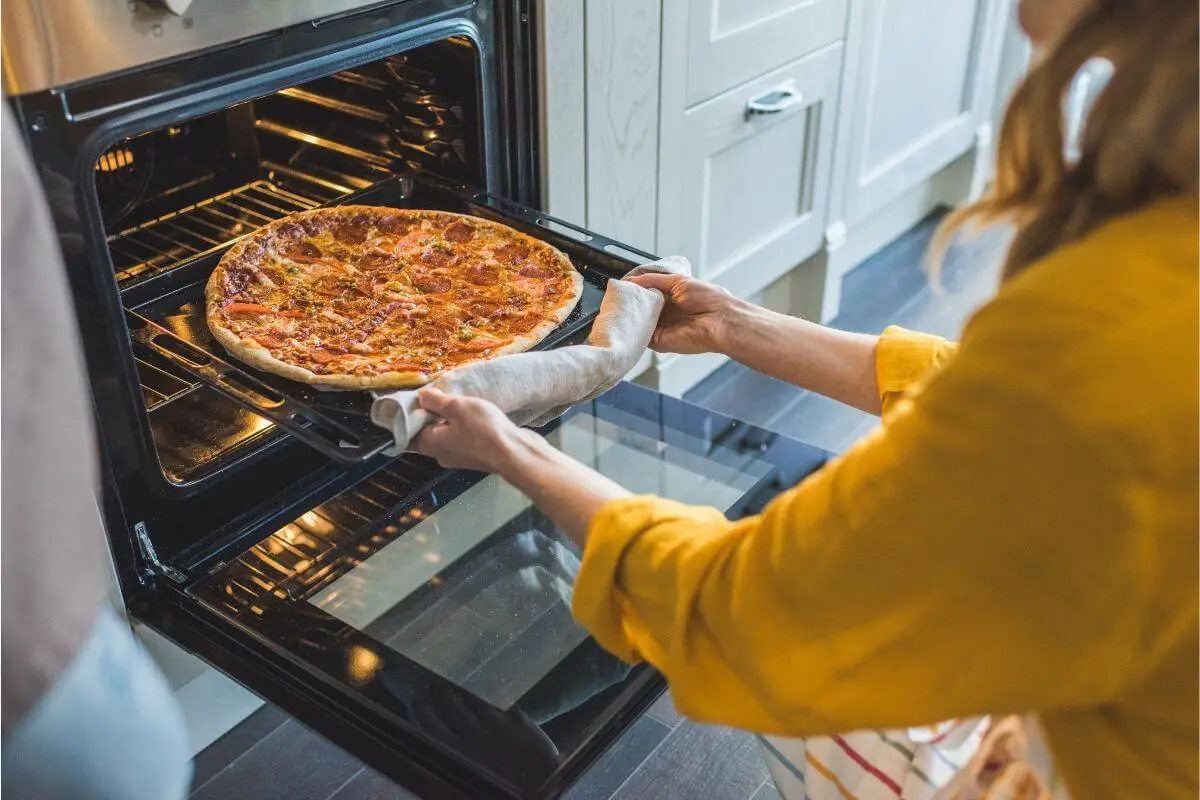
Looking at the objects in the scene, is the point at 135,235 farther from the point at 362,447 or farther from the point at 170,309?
the point at 362,447

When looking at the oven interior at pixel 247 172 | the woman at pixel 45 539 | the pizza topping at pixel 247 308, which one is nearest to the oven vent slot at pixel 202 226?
the oven interior at pixel 247 172

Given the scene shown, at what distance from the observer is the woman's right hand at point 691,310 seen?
4.20 ft

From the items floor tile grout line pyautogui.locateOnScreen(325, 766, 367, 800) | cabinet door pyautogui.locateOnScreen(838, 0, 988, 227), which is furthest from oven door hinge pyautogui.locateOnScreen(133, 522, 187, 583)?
cabinet door pyautogui.locateOnScreen(838, 0, 988, 227)

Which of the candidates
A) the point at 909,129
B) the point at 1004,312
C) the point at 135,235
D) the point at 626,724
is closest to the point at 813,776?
the point at 626,724

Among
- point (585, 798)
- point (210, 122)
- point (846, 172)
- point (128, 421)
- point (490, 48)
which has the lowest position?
point (585, 798)

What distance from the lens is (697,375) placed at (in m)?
2.34

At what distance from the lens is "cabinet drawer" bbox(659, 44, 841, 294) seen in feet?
6.24

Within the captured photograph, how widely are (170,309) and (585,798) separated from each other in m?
0.81

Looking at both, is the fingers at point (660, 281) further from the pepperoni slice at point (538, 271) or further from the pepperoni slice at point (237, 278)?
the pepperoni slice at point (237, 278)

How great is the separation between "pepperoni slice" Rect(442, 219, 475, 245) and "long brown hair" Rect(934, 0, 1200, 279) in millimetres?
766

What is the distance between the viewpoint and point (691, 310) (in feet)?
4.25

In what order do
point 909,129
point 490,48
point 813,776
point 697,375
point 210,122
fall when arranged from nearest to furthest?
point 813,776
point 490,48
point 210,122
point 697,375
point 909,129

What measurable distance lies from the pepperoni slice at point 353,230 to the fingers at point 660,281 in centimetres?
39

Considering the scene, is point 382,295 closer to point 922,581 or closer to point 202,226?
point 202,226
